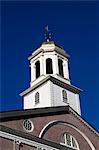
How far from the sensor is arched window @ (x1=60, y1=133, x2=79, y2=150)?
30523 millimetres

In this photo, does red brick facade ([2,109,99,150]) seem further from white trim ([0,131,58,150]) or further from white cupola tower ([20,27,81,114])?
white cupola tower ([20,27,81,114])

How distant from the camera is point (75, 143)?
103 ft

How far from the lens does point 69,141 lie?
31031mm

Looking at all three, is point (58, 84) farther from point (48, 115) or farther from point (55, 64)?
point (48, 115)

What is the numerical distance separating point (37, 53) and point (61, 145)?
1184 cm

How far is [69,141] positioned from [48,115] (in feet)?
9.75

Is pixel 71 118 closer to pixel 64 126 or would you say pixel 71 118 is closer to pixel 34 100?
pixel 64 126

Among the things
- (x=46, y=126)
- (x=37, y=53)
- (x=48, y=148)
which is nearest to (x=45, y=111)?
(x=46, y=126)

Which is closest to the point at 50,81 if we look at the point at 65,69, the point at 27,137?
the point at 65,69

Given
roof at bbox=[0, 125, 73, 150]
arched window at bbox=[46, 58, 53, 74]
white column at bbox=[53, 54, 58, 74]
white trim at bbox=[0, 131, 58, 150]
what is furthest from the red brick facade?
arched window at bbox=[46, 58, 53, 74]

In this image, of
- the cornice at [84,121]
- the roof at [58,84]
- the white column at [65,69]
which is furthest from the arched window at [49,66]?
the cornice at [84,121]

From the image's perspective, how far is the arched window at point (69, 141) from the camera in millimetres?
30523

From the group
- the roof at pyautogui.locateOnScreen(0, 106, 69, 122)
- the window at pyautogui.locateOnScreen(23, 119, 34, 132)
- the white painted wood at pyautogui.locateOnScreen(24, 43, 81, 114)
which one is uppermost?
the white painted wood at pyautogui.locateOnScreen(24, 43, 81, 114)

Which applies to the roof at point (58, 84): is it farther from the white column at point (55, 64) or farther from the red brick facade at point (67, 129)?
the red brick facade at point (67, 129)
